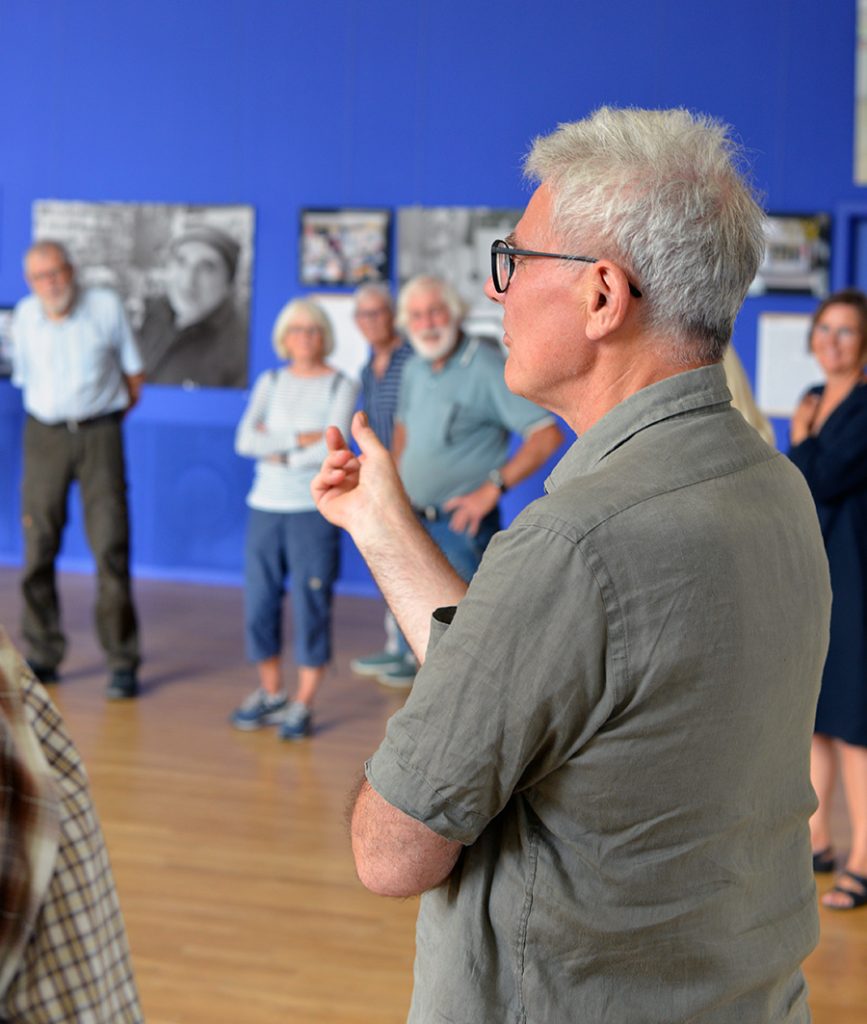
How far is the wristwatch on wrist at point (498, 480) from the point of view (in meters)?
5.30

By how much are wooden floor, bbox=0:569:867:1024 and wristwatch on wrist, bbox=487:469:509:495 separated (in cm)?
111

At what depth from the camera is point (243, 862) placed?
4.07 m

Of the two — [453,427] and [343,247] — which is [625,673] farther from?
[343,247]

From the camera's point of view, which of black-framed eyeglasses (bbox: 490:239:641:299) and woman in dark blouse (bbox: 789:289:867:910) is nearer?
black-framed eyeglasses (bbox: 490:239:641:299)

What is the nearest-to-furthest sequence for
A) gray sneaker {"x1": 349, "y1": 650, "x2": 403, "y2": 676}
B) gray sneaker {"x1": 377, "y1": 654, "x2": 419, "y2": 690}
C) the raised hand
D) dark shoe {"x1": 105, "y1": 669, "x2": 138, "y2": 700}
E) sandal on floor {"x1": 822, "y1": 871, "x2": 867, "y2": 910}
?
the raised hand, sandal on floor {"x1": 822, "y1": 871, "x2": 867, "y2": 910}, dark shoe {"x1": 105, "y1": 669, "x2": 138, "y2": 700}, gray sneaker {"x1": 377, "y1": 654, "x2": 419, "y2": 690}, gray sneaker {"x1": 349, "y1": 650, "x2": 403, "y2": 676}

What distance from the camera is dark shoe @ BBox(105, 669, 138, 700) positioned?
5.87 meters

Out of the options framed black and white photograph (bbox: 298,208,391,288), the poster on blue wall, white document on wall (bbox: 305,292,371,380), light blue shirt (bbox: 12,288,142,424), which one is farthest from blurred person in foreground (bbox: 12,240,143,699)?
the poster on blue wall

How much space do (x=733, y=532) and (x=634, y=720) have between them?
0.66 ft

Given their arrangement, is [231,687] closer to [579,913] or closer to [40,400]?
[40,400]

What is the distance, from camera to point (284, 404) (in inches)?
213

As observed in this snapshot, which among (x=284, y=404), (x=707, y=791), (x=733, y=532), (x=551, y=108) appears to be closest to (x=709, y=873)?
(x=707, y=791)

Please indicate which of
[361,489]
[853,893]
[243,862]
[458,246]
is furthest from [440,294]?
[361,489]

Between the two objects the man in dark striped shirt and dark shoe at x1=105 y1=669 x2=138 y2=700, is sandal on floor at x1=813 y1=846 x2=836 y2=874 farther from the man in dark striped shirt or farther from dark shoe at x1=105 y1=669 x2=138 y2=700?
dark shoe at x1=105 y1=669 x2=138 y2=700

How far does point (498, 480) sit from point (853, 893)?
6.99 feet
